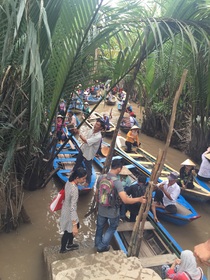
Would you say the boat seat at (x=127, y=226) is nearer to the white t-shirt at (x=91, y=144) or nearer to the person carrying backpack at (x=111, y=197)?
the person carrying backpack at (x=111, y=197)

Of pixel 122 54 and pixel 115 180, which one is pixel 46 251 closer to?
pixel 115 180

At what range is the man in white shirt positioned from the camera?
14.5 ft

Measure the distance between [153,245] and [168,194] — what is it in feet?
2.87

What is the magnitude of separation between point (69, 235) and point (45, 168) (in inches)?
76.8

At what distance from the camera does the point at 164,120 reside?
9703mm

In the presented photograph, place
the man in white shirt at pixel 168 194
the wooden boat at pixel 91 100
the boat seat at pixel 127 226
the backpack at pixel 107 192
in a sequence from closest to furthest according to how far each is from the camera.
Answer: the backpack at pixel 107 192 < the boat seat at pixel 127 226 < the man in white shirt at pixel 168 194 < the wooden boat at pixel 91 100

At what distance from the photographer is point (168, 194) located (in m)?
4.43

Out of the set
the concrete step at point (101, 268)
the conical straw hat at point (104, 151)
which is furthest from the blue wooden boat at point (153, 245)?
the conical straw hat at point (104, 151)

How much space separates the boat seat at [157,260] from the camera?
10.8 feet

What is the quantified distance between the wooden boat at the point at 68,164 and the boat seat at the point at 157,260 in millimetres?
1998

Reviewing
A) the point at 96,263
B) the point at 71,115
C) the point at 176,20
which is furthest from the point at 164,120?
the point at 96,263

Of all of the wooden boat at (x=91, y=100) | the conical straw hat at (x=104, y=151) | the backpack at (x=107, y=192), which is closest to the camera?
the backpack at (x=107, y=192)

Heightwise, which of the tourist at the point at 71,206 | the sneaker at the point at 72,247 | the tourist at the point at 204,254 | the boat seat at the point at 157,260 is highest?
the tourist at the point at 204,254

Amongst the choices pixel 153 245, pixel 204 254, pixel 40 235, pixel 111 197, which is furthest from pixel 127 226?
pixel 204 254
